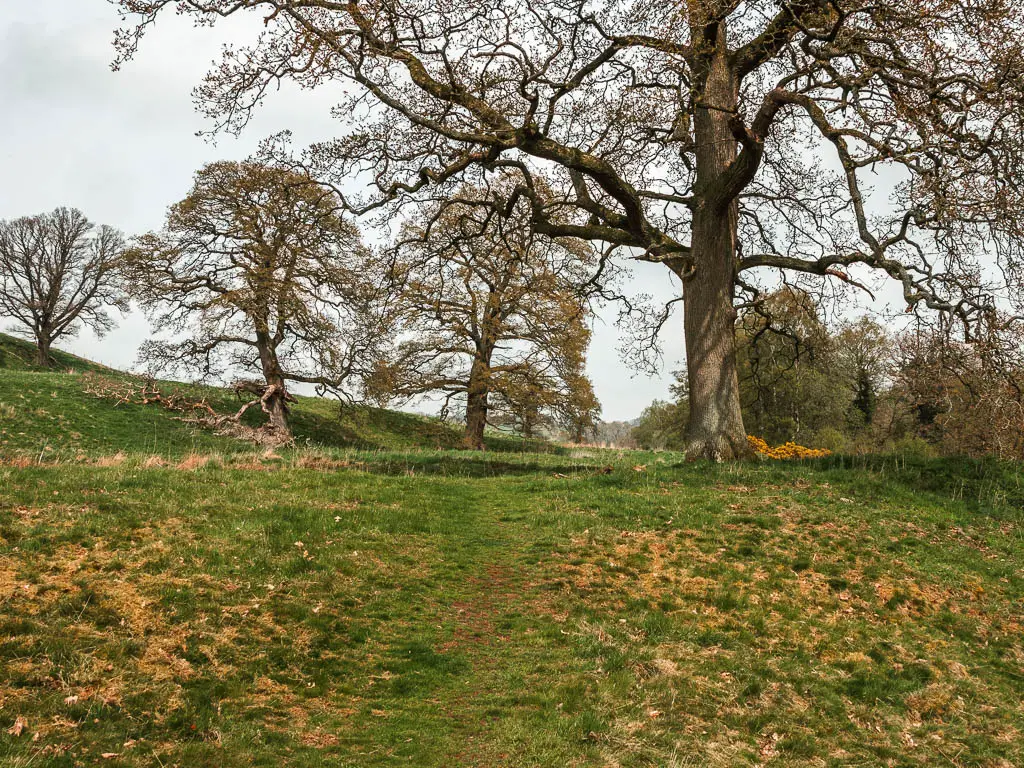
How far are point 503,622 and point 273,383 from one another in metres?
21.8

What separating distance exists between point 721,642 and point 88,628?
6572mm

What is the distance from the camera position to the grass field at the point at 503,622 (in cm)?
540

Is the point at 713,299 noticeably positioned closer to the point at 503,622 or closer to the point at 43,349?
the point at 503,622

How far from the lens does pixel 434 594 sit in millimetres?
8461

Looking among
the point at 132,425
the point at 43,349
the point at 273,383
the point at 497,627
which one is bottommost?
the point at 497,627

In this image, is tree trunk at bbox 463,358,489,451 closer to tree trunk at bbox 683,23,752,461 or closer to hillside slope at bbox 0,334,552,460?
hillside slope at bbox 0,334,552,460

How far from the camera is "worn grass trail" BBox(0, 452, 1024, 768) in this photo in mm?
5391

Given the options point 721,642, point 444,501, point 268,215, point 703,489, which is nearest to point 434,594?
point 721,642

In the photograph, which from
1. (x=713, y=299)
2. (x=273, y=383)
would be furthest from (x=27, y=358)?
(x=713, y=299)

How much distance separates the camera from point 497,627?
7711mm

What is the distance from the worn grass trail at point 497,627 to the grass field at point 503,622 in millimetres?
32

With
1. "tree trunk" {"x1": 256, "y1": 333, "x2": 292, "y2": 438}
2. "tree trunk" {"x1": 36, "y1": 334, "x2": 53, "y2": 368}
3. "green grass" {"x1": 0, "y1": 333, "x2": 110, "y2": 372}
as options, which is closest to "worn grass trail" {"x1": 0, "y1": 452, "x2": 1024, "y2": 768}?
"tree trunk" {"x1": 256, "y1": 333, "x2": 292, "y2": 438}

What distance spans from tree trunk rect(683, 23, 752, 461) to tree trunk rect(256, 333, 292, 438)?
18.0 meters

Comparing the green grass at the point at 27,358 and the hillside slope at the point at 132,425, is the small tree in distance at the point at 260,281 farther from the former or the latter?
the green grass at the point at 27,358
